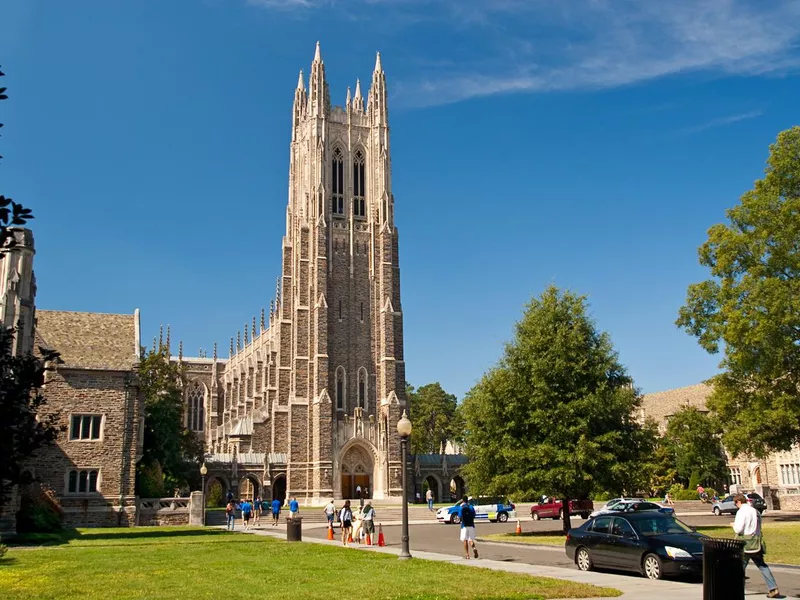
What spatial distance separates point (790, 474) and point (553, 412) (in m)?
39.1

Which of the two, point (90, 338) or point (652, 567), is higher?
point (90, 338)

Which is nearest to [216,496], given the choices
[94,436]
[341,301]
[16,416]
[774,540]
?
[341,301]

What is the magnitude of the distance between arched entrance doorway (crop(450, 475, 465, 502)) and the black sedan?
184 feet

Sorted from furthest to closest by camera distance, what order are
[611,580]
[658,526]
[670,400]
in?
[670,400] → [658,526] → [611,580]

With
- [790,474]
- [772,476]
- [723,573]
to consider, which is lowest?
[723,573]

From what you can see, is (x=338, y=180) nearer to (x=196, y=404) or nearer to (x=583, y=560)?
(x=196, y=404)

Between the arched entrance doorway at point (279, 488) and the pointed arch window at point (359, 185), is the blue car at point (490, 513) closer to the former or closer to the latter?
the arched entrance doorway at point (279, 488)

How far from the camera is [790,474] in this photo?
59.7 m

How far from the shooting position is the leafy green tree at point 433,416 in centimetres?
9488

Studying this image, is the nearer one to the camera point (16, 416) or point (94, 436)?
point (16, 416)

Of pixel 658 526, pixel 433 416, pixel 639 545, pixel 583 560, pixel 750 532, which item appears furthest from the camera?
pixel 433 416

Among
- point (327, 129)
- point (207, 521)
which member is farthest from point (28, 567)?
point (327, 129)

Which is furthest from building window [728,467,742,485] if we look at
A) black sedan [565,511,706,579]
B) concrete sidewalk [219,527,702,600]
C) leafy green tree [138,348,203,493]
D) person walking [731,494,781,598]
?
person walking [731,494,781,598]

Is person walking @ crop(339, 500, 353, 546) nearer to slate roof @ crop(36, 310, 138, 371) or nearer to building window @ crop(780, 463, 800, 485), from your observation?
slate roof @ crop(36, 310, 138, 371)
